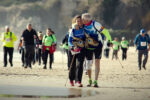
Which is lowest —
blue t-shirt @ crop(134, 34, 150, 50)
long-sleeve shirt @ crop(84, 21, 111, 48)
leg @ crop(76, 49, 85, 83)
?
leg @ crop(76, 49, 85, 83)

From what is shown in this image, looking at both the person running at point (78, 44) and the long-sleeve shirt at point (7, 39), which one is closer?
the person running at point (78, 44)

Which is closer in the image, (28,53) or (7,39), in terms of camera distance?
(28,53)

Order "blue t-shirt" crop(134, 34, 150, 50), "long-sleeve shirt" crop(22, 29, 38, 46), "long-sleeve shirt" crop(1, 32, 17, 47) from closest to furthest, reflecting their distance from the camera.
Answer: "long-sleeve shirt" crop(22, 29, 38, 46)
"long-sleeve shirt" crop(1, 32, 17, 47)
"blue t-shirt" crop(134, 34, 150, 50)

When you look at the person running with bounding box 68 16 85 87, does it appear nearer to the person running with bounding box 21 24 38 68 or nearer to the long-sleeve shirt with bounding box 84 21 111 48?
the long-sleeve shirt with bounding box 84 21 111 48

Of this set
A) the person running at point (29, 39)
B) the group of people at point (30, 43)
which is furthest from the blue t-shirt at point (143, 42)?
the person running at point (29, 39)

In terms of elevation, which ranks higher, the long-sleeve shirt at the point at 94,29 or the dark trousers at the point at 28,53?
the long-sleeve shirt at the point at 94,29

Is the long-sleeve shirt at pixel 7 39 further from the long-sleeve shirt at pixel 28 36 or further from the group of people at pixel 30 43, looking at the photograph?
the long-sleeve shirt at pixel 28 36

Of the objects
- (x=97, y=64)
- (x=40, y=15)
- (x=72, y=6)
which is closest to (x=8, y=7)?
(x=40, y=15)

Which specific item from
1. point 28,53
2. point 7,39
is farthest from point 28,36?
point 7,39

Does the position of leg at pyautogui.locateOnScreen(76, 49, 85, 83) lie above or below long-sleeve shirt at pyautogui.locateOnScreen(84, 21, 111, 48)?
below

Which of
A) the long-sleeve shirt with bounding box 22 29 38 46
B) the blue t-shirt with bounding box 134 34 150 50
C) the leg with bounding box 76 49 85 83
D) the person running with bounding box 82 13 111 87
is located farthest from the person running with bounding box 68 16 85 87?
the blue t-shirt with bounding box 134 34 150 50

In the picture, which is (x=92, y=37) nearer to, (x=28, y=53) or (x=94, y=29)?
(x=94, y=29)

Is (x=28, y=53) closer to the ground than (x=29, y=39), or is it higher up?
closer to the ground

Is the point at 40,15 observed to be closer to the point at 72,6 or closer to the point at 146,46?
the point at 72,6
